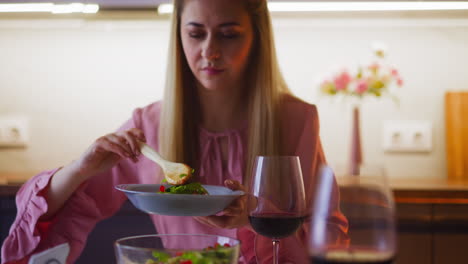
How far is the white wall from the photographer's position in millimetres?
2678

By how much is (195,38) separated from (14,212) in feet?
3.94

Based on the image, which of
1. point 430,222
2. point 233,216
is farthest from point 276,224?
point 430,222

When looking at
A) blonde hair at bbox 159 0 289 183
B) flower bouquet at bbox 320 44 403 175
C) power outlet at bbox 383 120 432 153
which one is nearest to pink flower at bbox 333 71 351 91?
flower bouquet at bbox 320 44 403 175

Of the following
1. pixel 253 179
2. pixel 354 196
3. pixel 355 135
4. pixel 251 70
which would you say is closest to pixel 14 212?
pixel 251 70

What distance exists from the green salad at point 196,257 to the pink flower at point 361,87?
1.94 metres

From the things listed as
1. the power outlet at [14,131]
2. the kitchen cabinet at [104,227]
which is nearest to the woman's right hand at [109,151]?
the kitchen cabinet at [104,227]

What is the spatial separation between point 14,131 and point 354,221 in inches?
93.7

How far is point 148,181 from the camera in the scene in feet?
4.98

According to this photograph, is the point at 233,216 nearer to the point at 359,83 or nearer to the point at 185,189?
the point at 185,189

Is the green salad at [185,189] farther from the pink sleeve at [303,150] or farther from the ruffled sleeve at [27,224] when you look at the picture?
the ruffled sleeve at [27,224]

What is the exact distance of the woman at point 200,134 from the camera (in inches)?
49.8

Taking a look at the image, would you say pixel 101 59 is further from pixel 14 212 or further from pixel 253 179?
pixel 253 179

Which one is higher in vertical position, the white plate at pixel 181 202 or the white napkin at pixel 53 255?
the white plate at pixel 181 202

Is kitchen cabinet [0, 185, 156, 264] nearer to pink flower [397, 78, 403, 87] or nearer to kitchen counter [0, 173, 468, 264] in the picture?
kitchen counter [0, 173, 468, 264]
